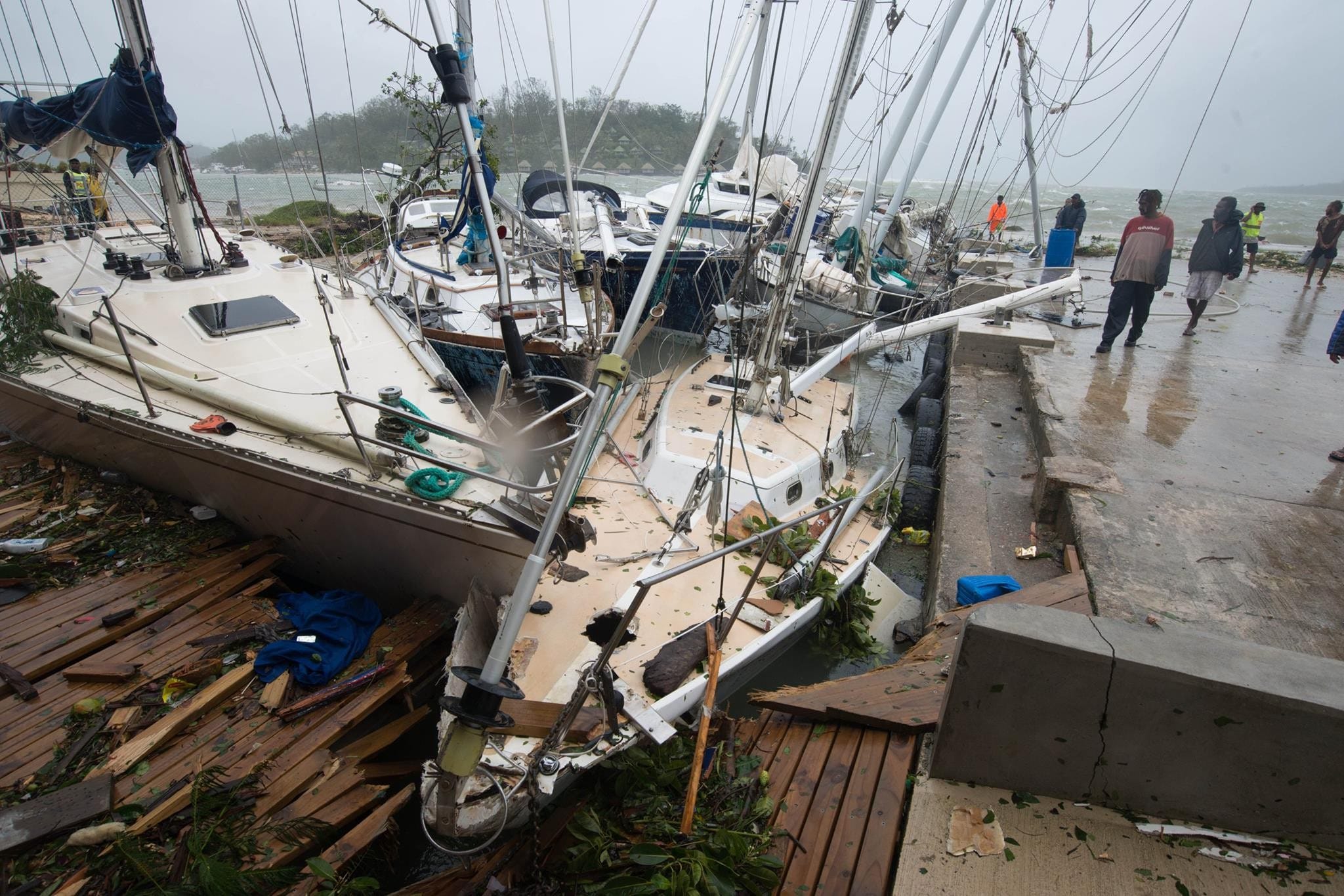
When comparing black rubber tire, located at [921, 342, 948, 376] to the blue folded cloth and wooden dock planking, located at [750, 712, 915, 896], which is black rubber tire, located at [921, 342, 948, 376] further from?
the blue folded cloth

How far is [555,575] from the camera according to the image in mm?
5074

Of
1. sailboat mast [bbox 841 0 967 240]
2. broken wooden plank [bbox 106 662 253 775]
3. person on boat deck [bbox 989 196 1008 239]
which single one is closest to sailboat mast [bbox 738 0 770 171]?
sailboat mast [bbox 841 0 967 240]

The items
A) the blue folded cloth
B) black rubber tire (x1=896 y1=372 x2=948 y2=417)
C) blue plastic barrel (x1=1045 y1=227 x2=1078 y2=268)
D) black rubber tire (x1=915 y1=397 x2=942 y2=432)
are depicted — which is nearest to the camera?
the blue folded cloth

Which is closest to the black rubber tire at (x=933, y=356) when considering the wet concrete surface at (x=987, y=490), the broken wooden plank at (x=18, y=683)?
the wet concrete surface at (x=987, y=490)

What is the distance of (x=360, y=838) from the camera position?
11.6 feet

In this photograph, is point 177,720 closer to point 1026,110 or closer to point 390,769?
point 390,769

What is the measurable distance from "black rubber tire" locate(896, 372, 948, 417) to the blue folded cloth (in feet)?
32.5

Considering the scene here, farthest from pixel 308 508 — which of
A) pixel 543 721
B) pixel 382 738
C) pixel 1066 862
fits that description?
pixel 1066 862

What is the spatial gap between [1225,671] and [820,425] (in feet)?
16.3

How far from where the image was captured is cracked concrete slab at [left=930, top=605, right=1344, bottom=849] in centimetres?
237

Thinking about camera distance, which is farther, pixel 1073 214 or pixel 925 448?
pixel 1073 214

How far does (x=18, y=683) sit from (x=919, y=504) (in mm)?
8097

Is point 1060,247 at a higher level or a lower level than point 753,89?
lower

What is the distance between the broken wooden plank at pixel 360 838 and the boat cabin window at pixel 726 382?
4.91 metres
